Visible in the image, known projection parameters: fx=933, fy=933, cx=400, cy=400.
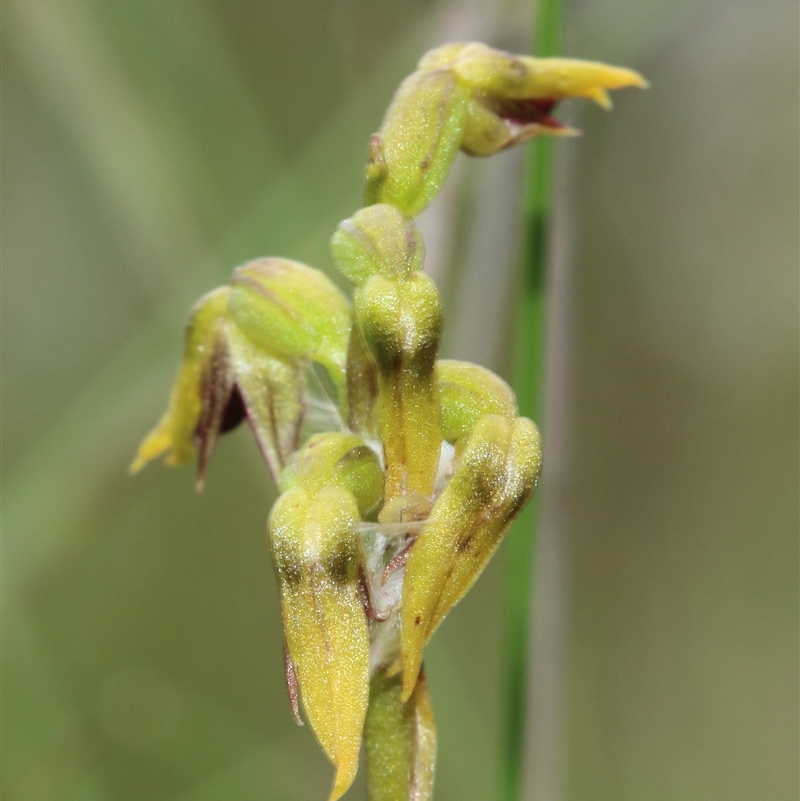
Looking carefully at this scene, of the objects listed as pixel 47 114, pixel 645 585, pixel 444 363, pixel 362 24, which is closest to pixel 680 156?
pixel 362 24

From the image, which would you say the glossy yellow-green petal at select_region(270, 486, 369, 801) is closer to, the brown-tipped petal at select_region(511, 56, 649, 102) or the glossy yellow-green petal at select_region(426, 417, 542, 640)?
the glossy yellow-green petal at select_region(426, 417, 542, 640)

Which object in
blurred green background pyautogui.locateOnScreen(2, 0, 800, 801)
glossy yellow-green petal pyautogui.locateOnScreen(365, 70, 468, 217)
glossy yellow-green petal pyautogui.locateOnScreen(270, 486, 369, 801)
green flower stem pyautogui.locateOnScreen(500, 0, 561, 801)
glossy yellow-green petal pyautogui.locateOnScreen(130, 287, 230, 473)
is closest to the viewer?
glossy yellow-green petal pyautogui.locateOnScreen(270, 486, 369, 801)

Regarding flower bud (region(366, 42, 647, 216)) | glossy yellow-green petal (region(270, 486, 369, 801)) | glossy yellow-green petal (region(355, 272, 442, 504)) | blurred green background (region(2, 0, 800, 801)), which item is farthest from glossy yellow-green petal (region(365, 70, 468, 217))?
blurred green background (region(2, 0, 800, 801))

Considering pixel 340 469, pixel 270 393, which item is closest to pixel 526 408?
pixel 270 393

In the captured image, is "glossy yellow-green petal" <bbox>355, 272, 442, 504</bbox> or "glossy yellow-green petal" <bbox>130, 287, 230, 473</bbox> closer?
"glossy yellow-green petal" <bbox>355, 272, 442, 504</bbox>

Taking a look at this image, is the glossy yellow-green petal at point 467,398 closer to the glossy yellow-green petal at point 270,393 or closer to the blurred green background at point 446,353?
the glossy yellow-green petal at point 270,393

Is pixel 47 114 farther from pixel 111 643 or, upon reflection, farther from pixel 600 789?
pixel 600 789
